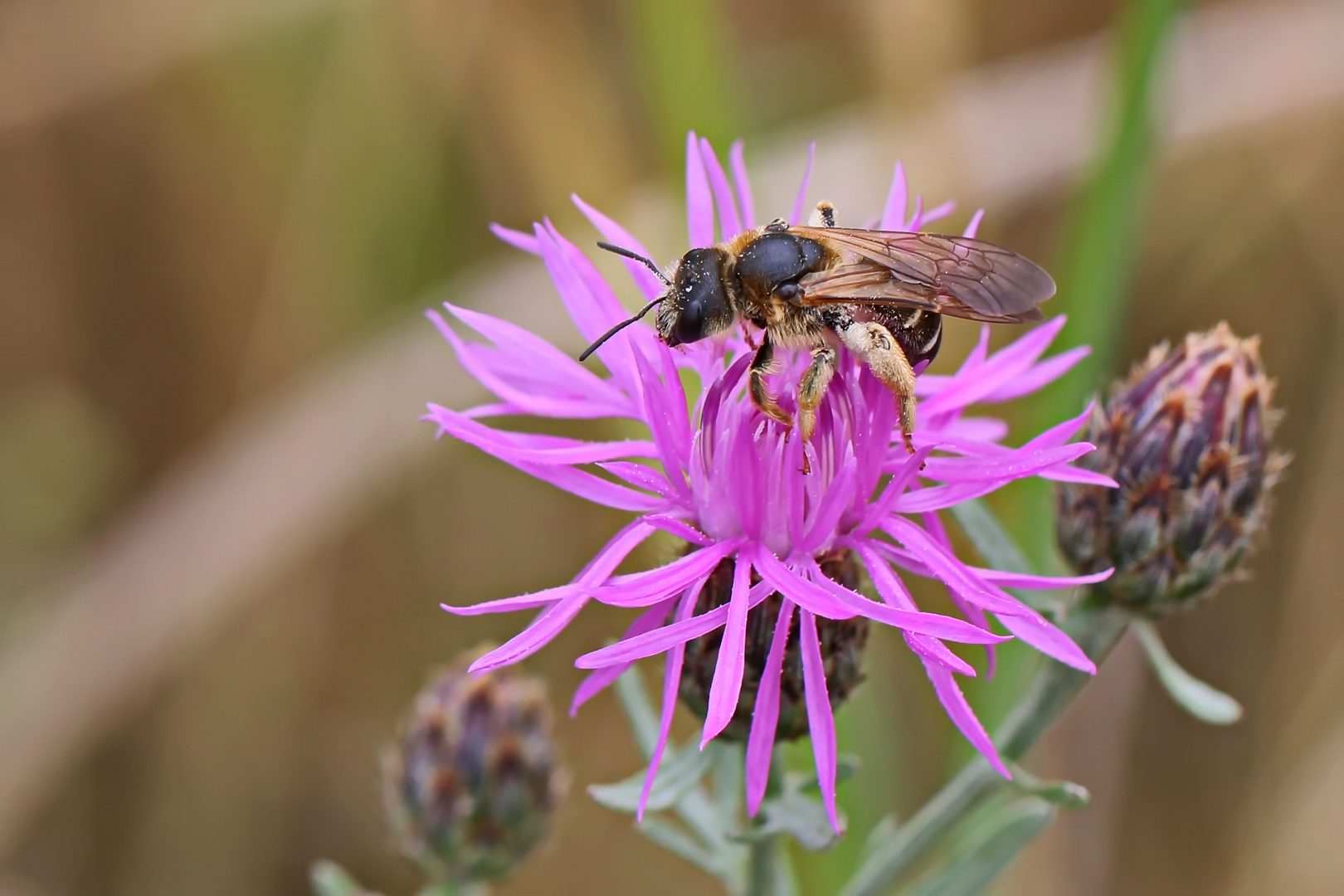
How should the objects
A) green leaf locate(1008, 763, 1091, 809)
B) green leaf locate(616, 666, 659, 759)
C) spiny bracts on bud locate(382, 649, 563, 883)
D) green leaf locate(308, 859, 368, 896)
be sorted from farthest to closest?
1. spiny bracts on bud locate(382, 649, 563, 883)
2. green leaf locate(308, 859, 368, 896)
3. green leaf locate(616, 666, 659, 759)
4. green leaf locate(1008, 763, 1091, 809)

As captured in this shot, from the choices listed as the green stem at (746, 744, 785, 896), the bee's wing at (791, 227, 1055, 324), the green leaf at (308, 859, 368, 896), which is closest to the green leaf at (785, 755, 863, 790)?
the green stem at (746, 744, 785, 896)

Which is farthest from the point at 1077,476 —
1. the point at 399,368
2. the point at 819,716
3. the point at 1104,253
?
the point at 399,368

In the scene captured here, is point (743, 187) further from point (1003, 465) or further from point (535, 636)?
point (535, 636)

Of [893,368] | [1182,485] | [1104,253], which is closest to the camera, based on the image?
[893,368]

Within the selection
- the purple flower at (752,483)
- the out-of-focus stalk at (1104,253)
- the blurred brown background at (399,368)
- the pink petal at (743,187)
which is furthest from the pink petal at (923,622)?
the blurred brown background at (399,368)

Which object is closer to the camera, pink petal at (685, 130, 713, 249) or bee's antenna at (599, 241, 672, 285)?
bee's antenna at (599, 241, 672, 285)

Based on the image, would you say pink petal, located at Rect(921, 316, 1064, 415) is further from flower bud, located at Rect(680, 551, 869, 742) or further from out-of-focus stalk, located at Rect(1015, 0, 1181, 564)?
out-of-focus stalk, located at Rect(1015, 0, 1181, 564)

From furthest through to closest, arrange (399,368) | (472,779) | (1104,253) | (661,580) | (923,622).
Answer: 1. (399,368)
2. (1104,253)
3. (472,779)
4. (661,580)
5. (923,622)
